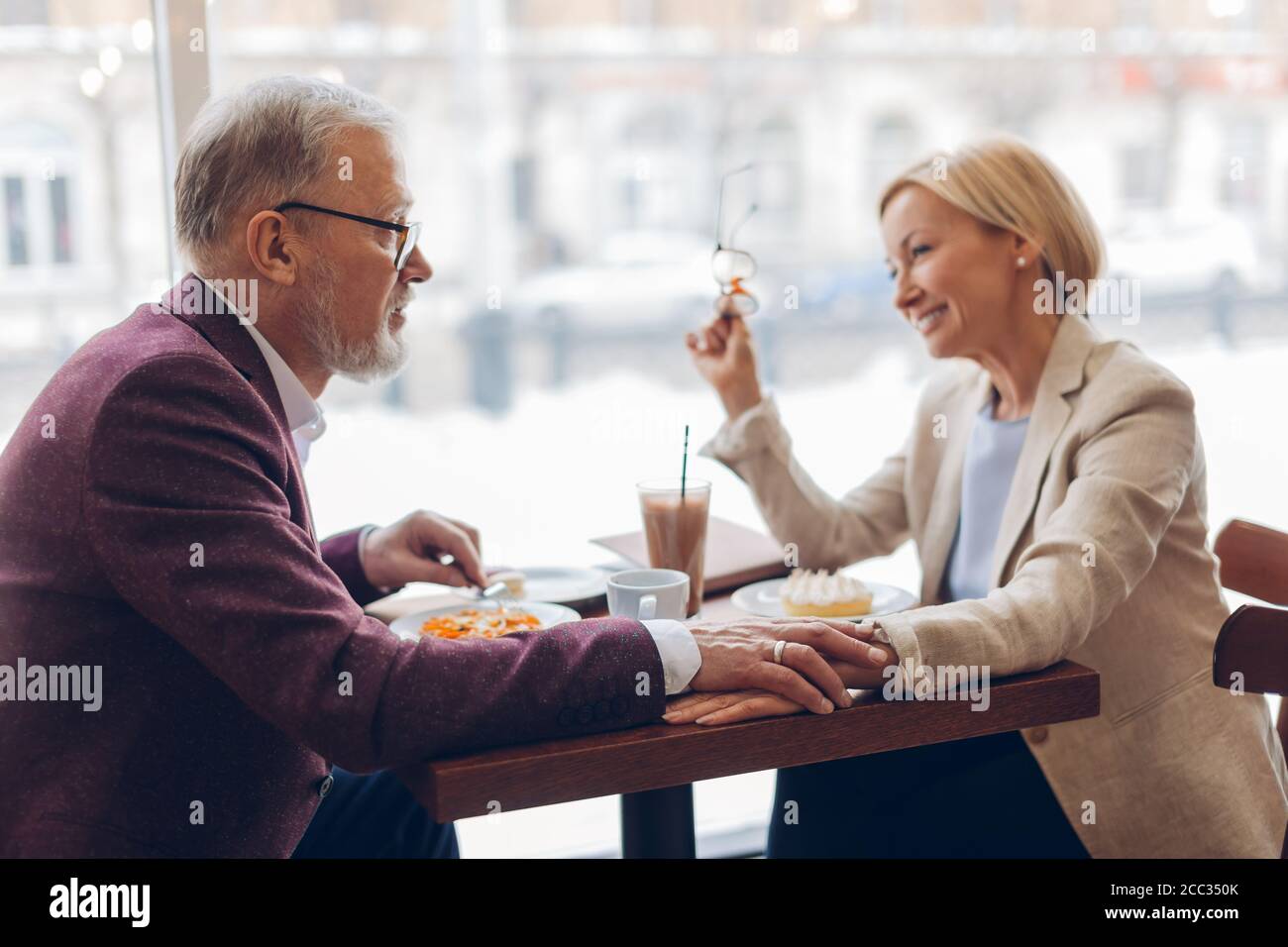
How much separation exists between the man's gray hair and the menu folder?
0.75 metres

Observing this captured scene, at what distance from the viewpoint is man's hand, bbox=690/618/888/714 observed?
3.88 ft

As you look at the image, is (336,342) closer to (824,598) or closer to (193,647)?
(193,647)

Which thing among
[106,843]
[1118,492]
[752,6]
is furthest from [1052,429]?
[752,6]

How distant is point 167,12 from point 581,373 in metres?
5.14

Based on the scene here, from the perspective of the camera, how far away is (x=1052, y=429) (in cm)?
161

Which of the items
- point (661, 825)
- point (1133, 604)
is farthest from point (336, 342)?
point (1133, 604)

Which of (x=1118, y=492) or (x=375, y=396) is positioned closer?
(x=1118, y=492)

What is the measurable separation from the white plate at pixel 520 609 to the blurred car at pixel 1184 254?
4.52 m

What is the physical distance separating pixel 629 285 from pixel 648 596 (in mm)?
5417

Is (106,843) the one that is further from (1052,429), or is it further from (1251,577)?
(1251,577)

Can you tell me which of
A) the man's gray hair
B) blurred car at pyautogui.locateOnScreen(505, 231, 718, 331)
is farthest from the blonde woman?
blurred car at pyautogui.locateOnScreen(505, 231, 718, 331)

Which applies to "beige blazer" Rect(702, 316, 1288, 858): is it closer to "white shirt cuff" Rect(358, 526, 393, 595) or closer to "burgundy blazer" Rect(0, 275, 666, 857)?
"burgundy blazer" Rect(0, 275, 666, 857)

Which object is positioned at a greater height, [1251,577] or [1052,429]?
[1052,429]

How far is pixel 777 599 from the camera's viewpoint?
5.34 feet
